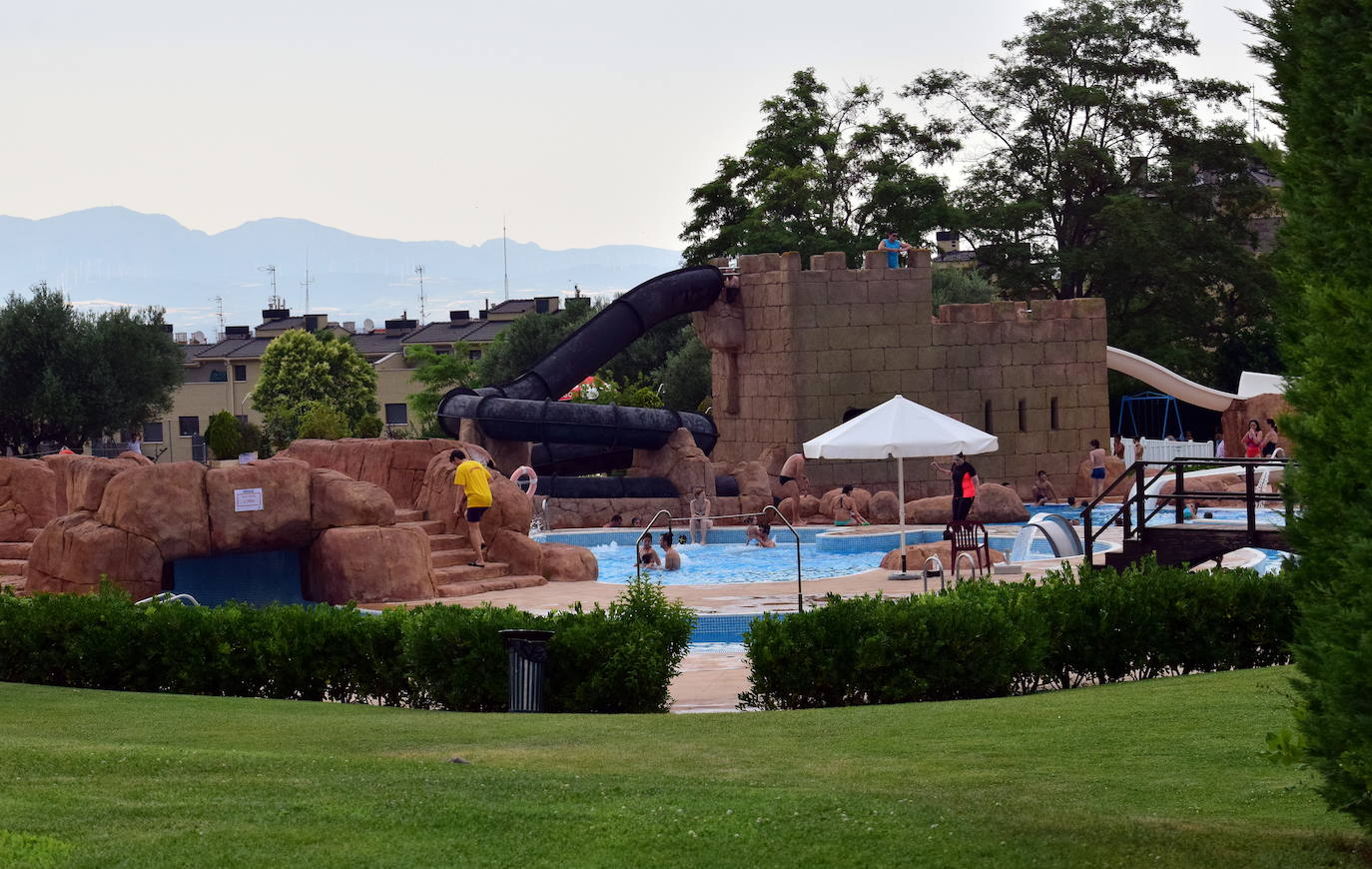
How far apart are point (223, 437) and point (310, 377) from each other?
17890 millimetres

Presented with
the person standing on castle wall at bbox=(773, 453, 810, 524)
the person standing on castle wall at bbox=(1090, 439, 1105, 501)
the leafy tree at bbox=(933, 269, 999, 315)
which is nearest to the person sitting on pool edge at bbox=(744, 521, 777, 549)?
the person standing on castle wall at bbox=(773, 453, 810, 524)

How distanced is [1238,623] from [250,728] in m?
7.20

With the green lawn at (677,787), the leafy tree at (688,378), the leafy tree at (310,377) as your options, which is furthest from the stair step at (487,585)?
the leafy tree at (310,377)

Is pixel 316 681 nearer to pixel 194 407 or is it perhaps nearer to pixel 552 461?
pixel 552 461

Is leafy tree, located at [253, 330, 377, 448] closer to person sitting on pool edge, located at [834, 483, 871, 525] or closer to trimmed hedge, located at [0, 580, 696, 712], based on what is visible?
person sitting on pool edge, located at [834, 483, 871, 525]

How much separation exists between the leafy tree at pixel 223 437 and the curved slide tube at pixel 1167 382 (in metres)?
24.2

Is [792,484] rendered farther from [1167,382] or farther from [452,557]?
[1167,382]

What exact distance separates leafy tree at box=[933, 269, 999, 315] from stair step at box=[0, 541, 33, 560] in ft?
109

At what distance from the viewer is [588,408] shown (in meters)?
29.6

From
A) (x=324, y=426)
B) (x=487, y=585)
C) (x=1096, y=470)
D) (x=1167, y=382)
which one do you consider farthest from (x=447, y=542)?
(x=324, y=426)

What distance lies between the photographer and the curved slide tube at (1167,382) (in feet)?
127

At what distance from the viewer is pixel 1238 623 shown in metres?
12.1

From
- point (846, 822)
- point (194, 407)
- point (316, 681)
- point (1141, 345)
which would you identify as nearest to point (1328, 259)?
point (846, 822)

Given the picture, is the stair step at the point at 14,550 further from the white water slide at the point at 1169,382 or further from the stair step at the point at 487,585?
the white water slide at the point at 1169,382
